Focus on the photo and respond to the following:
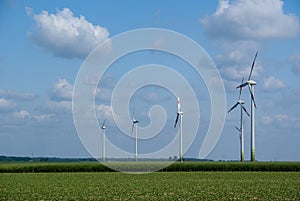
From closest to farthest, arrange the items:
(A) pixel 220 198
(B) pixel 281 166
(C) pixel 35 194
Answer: (A) pixel 220 198 → (C) pixel 35 194 → (B) pixel 281 166

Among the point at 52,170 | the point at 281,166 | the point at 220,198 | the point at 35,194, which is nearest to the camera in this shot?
the point at 220,198

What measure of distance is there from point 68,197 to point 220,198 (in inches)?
363

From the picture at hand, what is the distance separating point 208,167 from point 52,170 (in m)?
23.8

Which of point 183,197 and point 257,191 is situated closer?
point 183,197

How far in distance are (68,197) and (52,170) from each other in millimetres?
52547

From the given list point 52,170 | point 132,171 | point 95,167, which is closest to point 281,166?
point 132,171

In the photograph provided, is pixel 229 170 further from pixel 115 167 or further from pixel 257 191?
pixel 257 191

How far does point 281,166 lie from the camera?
8031 centimetres

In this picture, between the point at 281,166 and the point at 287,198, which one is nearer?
the point at 287,198

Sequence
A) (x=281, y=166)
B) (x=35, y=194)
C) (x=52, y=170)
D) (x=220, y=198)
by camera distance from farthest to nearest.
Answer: (x=52, y=170) < (x=281, y=166) < (x=35, y=194) < (x=220, y=198)

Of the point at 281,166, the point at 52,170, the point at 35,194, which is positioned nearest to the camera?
the point at 35,194

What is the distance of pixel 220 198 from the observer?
3297cm

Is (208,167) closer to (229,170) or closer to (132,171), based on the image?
(229,170)

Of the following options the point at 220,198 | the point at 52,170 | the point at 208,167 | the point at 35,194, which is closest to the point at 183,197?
the point at 220,198
